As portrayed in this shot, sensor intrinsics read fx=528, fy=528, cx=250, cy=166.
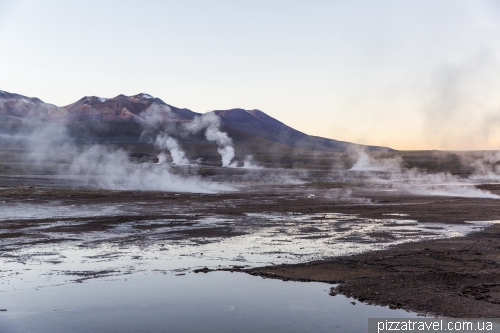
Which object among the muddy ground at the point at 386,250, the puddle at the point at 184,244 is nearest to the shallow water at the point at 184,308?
the muddy ground at the point at 386,250

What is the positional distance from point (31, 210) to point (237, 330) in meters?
24.0

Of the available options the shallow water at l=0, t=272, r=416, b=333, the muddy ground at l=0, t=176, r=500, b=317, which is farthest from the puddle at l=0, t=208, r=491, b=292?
the shallow water at l=0, t=272, r=416, b=333

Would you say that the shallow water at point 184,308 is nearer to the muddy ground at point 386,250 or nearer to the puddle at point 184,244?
the muddy ground at point 386,250

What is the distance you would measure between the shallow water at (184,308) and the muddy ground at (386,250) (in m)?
0.96

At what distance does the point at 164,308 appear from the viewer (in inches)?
467

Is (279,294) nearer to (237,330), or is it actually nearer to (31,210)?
(237,330)

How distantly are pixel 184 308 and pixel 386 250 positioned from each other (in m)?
8.92

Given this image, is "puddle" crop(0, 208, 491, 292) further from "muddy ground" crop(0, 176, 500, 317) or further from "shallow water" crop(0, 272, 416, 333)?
Result: "shallow water" crop(0, 272, 416, 333)

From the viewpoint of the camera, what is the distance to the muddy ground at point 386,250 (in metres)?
12.4

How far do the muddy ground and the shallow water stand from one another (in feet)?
3.15

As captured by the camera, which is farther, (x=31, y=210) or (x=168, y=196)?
(x=168, y=196)

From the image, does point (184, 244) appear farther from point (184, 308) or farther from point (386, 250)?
point (184, 308)

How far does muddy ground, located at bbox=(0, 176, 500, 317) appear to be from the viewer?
12.4 m

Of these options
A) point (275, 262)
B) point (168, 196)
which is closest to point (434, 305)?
point (275, 262)
